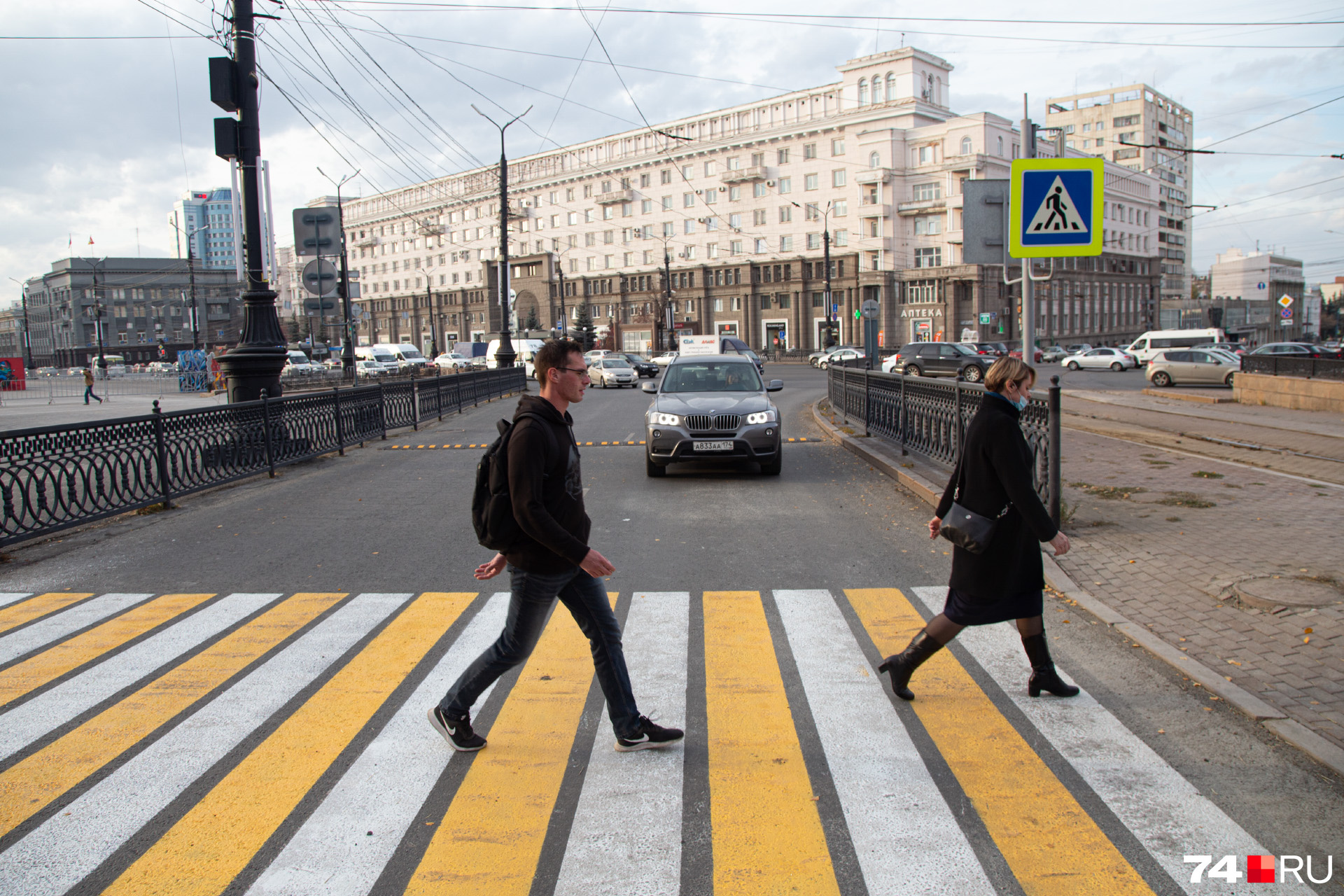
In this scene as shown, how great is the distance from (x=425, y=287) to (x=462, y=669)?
109713mm

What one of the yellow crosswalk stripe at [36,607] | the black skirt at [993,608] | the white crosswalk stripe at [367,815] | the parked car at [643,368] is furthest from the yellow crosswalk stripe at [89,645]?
the parked car at [643,368]

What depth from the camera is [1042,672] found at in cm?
438

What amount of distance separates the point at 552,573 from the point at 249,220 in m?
11.7

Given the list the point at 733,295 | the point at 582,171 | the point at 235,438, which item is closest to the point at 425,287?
the point at 582,171

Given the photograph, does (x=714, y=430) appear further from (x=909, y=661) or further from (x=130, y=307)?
(x=130, y=307)

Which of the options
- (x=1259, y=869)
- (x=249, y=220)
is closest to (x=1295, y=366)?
(x=249, y=220)

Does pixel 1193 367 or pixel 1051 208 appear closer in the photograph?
pixel 1051 208

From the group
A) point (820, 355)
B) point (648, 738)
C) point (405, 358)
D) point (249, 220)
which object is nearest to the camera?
point (648, 738)

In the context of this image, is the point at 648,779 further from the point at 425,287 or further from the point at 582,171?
the point at 425,287

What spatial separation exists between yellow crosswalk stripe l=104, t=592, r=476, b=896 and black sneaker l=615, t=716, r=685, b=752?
1.26m

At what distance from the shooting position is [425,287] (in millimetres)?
108688

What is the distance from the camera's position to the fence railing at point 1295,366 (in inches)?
832

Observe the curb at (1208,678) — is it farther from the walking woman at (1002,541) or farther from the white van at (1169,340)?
the white van at (1169,340)

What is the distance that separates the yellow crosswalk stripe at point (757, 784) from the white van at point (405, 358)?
147ft
